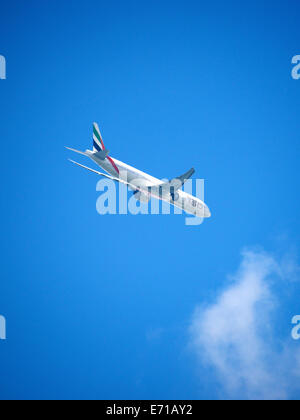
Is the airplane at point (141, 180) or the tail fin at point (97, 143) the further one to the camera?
the tail fin at point (97, 143)

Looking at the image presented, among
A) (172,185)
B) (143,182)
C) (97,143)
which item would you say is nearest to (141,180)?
(143,182)

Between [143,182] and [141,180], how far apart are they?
1.32ft

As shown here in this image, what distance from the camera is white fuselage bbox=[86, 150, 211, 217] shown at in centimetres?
6228

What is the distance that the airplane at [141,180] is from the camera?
203ft

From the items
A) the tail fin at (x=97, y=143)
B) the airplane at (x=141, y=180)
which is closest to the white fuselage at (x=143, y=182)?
the airplane at (x=141, y=180)

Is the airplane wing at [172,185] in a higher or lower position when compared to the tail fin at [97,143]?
lower

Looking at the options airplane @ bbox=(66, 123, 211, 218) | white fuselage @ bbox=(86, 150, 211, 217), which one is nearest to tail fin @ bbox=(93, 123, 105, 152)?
airplane @ bbox=(66, 123, 211, 218)

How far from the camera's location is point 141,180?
6462cm

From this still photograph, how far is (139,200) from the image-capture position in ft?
234

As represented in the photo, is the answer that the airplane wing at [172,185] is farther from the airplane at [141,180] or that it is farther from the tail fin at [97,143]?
the tail fin at [97,143]
